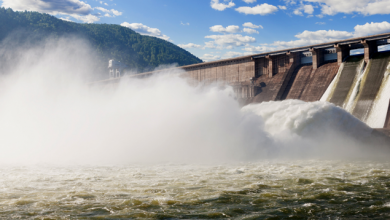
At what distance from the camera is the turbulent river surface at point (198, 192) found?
6.80 meters

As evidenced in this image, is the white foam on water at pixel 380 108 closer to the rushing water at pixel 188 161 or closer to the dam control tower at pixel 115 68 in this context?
the rushing water at pixel 188 161

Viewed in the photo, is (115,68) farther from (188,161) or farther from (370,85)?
(188,161)

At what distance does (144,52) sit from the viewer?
165 meters

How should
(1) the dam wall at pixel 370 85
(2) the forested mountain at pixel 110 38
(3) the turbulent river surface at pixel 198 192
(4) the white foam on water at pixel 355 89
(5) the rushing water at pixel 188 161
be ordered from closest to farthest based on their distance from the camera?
(3) the turbulent river surface at pixel 198 192
(5) the rushing water at pixel 188 161
(1) the dam wall at pixel 370 85
(4) the white foam on water at pixel 355 89
(2) the forested mountain at pixel 110 38

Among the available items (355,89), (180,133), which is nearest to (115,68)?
(355,89)

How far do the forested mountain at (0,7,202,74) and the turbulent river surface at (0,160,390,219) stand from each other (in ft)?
430

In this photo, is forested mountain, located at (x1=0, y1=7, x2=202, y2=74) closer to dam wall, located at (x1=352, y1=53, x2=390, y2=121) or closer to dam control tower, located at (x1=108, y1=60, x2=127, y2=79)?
dam control tower, located at (x1=108, y1=60, x2=127, y2=79)

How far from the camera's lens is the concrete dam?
25.0m

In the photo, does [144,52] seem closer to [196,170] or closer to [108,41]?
[108,41]

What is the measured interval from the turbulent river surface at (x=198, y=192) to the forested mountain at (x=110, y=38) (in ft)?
430

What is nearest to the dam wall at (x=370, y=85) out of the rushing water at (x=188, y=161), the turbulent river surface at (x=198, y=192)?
the rushing water at (x=188, y=161)

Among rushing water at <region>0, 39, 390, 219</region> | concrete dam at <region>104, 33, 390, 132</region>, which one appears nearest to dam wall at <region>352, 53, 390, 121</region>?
concrete dam at <region>104, 33, 390, 132</region>

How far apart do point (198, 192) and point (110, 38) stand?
184 metres

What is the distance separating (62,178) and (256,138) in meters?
Answer: 10.4
